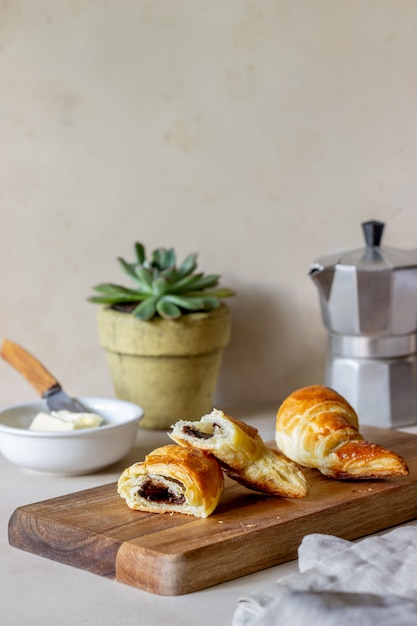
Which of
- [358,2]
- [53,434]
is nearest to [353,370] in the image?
[53,434]

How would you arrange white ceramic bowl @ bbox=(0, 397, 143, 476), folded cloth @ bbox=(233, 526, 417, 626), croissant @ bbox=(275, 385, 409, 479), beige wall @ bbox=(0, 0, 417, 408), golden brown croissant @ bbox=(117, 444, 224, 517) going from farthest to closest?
1. beige wall @ bbox=(0, 0, 417, 408)
2. white ceramic bowl @ bbox=(0, 397, 143, 476)
3. croissant @ bbox=(275, 385, 409, 479)
4. golden brown croissant @ bbox=(117, 444, 224, 517)
5. folded cloth @ bbox=(233, 526, 417, 626)

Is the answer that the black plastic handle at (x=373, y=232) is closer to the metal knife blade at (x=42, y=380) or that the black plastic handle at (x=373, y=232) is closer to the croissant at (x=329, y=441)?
the croissant at (x=329, y=441)

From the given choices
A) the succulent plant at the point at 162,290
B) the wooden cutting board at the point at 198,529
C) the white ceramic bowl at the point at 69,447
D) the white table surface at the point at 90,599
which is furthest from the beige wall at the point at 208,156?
the white table surface at the point at 90,599

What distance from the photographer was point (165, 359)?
148 centimetres

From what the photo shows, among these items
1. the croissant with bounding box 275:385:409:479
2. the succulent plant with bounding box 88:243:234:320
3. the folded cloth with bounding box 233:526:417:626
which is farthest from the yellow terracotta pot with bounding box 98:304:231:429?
the folded cloth with bounding box 233:526:417:626

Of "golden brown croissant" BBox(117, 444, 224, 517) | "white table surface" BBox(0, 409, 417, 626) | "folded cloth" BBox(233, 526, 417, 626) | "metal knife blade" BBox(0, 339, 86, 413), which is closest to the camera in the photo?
"folded cloth" BBox(233, 526, 417, 626)

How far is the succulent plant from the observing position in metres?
1.46

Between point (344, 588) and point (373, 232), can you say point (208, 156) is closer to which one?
point (373, 232)

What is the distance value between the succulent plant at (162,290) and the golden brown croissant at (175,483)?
45 centimetres

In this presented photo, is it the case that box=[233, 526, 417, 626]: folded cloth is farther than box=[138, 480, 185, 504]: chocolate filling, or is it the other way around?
box=[138, 480, 185, 504]: chocolate filling

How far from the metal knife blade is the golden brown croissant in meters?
0.39

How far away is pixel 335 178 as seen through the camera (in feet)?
5.39

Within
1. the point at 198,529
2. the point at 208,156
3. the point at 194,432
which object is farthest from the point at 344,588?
the point at 208,156

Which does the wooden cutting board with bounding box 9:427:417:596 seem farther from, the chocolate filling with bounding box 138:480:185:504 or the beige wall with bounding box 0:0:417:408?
the beige wall with bounding box 0:0:417:408
